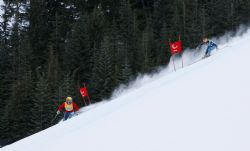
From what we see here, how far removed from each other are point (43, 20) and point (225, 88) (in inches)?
2561

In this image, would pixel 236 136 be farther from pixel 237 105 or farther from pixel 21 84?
pixel 21 84

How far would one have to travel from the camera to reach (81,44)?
62.1 m

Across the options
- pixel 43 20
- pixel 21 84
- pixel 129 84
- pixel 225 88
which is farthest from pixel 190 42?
pixel 225 88

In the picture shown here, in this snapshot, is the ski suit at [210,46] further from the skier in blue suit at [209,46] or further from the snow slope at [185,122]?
the snow slope at [185,122]

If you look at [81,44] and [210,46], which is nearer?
[210,46]

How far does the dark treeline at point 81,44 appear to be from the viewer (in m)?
50.2

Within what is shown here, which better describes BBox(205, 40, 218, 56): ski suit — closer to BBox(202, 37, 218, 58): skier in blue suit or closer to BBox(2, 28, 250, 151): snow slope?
BBox(202, 37, 218, 58): skier in blue suit

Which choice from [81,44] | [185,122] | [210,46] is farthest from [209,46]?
[81,44]

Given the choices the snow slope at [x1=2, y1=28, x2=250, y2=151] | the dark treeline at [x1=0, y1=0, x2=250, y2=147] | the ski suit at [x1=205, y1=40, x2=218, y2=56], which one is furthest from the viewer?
the dark treeline at [x1=0, y1=0, x2=250, y2=147]

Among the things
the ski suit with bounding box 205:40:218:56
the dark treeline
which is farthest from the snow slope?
the dark treeline

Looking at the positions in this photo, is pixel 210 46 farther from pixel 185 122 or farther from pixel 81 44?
pixel 81 44

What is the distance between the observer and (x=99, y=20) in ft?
213

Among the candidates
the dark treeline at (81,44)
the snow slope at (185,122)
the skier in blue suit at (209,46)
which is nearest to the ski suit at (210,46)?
the skier in blue suit at (209,46)

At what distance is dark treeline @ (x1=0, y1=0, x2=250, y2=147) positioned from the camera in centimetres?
5025
